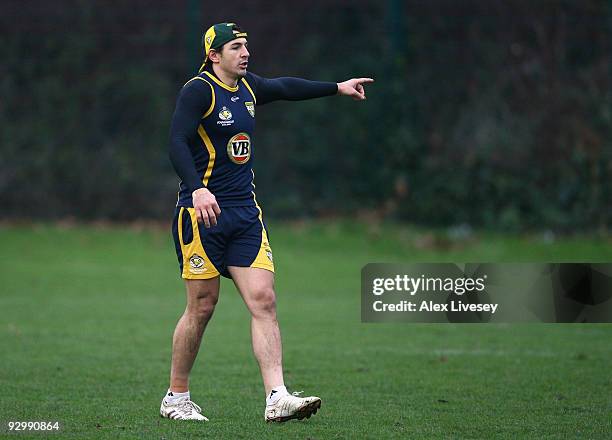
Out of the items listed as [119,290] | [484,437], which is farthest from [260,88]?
[119,290]

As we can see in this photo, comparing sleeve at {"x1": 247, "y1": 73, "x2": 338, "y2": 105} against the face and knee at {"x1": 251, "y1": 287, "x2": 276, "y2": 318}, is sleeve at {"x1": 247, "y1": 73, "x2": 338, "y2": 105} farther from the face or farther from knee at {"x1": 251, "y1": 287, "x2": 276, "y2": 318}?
knee at {"x1": 251, "y1": 287, "x2": 276, "y2": 318}

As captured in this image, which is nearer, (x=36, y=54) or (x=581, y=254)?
(x=581, y=254)

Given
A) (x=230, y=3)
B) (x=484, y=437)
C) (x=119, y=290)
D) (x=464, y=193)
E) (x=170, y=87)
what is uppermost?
(x=230, y=3)

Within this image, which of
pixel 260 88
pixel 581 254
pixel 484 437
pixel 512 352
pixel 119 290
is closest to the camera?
pixel 484 437

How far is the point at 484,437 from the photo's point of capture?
6.45 meters

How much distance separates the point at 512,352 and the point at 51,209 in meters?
11.9

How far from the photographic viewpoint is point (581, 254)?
17.2 meters

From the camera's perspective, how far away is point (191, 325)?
707cm

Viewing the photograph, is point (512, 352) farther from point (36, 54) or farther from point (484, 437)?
point (36, 54)

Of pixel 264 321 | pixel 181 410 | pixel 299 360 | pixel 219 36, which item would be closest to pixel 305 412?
pixel 264 321

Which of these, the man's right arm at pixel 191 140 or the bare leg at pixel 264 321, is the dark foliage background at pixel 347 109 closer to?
the bare leg at pixel 264 321

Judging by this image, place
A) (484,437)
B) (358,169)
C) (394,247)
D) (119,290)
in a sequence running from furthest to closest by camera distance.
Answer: (358,169) → (394,247) → (119,290) → (484,437)

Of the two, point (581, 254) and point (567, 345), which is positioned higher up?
point (581, 254)

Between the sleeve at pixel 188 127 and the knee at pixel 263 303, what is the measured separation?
0.74 metres
